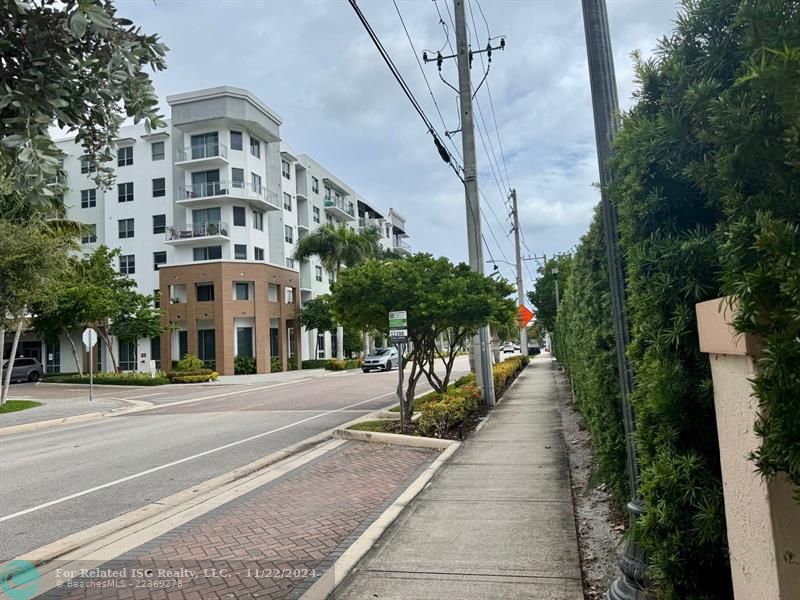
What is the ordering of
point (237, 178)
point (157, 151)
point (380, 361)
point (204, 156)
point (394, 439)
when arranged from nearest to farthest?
point (394, 439) < point (380, 361) < point (204, 156) < point (237, 178) < point (157, 151)

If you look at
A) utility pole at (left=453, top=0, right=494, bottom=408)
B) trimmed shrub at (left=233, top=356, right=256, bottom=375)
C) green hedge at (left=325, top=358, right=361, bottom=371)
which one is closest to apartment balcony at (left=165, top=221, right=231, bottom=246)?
trimmed shrub at (left=233, top=356, right=256, bottom=375)

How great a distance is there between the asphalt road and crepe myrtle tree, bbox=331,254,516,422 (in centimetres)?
296

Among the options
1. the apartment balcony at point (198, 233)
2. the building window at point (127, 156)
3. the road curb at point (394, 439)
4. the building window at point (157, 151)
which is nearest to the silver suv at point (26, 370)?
the apartment balcony at point (198, 233)

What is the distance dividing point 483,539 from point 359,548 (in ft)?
3.70

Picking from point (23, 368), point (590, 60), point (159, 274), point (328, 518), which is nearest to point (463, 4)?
point (590, 60)

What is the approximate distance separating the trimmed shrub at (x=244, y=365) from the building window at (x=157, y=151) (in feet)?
56.7

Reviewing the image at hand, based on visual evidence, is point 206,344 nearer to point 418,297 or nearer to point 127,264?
point 127,264

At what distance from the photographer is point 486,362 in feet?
49.4

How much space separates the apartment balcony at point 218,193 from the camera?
138ft

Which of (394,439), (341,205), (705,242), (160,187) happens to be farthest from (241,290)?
(705,242)

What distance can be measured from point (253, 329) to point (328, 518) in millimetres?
38545

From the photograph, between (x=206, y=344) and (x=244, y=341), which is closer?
(x=206, y=344)

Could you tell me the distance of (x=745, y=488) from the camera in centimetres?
221

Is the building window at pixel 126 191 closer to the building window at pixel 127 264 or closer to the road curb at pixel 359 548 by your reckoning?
the building window at pixel 127 264
